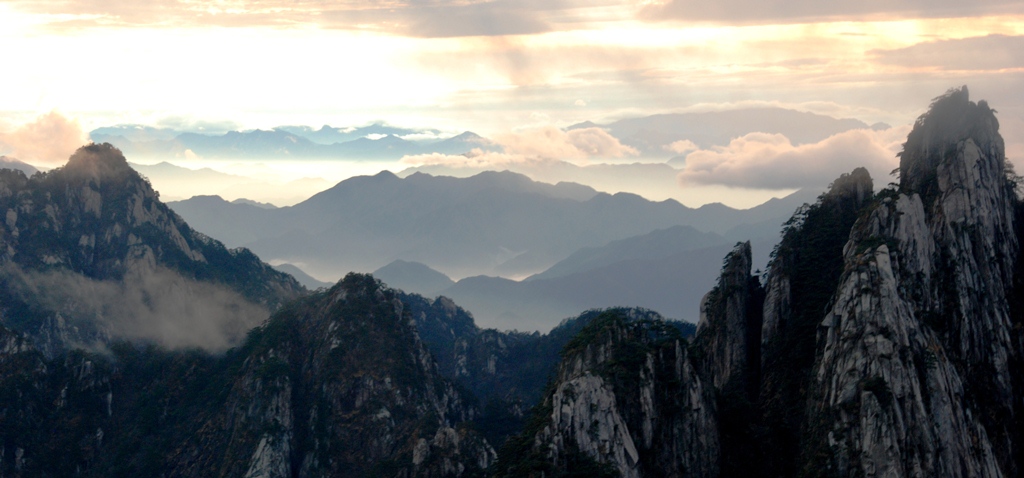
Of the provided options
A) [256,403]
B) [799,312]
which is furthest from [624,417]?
[256,403]

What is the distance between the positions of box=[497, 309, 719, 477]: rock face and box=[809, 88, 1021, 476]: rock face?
1525 cm

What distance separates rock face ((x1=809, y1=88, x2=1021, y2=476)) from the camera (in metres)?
92.9

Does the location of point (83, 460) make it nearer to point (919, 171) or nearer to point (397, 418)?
point (397, 418)

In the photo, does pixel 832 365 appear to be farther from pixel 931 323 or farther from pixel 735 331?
pixel 735 331

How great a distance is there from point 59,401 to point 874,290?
455 ft

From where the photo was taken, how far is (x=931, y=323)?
101 meters

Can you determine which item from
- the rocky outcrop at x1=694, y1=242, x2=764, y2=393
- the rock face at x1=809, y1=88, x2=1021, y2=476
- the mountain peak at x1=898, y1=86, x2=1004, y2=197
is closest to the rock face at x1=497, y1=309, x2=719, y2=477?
the rocky outcrop at x1=694, y1=242, x2=764, y2=393

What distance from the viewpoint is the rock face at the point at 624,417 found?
10481 cm

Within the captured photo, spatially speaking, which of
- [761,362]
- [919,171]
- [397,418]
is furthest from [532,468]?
[397,418]

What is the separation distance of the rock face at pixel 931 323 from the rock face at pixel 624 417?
50.0ft

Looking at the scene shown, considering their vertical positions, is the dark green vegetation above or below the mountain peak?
below

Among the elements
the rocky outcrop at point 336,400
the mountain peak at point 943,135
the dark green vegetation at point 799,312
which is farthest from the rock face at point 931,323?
the rocky outcrop at point 336,400

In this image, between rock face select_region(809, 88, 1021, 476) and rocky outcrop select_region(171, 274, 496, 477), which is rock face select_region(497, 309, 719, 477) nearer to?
rock face select_region(809, 88, 1021, 476)

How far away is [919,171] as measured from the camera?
376ft
